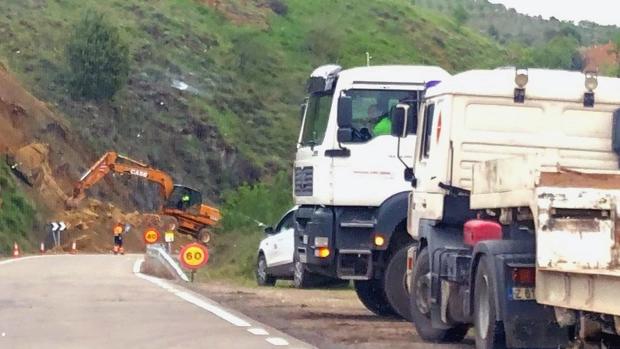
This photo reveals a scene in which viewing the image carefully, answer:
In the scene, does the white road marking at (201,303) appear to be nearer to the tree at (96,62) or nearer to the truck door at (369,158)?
the truck door at (369,158)

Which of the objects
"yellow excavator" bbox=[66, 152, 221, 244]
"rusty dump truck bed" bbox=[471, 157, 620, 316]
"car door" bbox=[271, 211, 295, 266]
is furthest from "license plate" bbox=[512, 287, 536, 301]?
"yellow excavator" bbox=[66, 152, 221, 244]

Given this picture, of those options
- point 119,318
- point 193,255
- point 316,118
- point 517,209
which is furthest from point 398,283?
point 193,255

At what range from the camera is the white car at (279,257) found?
2741 centimetres

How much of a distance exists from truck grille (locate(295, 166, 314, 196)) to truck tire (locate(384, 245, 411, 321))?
66.6 inches

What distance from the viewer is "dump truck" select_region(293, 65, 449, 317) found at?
1816 cm

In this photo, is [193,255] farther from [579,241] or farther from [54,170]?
[54,170]

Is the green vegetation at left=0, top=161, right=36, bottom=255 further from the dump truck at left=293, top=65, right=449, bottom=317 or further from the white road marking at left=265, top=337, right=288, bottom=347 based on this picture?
the white road marking at left=265, top=337, right=288, bottom=347

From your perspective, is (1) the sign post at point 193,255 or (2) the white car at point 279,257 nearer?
(2) the white car at point 279,257

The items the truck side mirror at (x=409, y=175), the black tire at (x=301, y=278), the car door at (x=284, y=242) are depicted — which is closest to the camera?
the truck side mirror at (x=409, y=175)

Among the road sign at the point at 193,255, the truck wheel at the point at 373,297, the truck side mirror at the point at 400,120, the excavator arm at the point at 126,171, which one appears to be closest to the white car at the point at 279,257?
the road sign at the point at 193,255

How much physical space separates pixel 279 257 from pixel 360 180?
9.89 meters

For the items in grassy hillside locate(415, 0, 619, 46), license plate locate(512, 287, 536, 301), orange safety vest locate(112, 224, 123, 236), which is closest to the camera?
license plate locate(512, 287, 536, 301)

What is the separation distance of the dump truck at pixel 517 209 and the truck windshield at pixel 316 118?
8.36 ft

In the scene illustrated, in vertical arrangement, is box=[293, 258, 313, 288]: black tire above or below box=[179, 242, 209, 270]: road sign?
below
